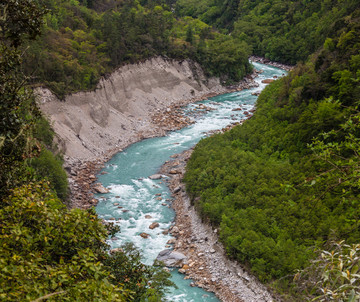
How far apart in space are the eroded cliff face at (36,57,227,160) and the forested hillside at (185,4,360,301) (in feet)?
31.4

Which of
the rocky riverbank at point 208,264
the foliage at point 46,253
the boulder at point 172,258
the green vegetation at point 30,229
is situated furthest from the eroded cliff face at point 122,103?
the foliage at point 46,253

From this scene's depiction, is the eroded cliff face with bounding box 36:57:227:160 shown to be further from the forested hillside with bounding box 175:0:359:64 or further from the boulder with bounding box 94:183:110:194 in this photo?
the forested hillside with bounding box 175:0:359:64

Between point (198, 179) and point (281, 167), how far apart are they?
5.55 meters

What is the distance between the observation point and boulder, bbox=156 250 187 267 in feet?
56.5

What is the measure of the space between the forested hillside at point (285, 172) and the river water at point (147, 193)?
2.61m

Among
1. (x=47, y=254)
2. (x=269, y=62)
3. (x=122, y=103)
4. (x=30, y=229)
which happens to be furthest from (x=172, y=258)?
(x=269, y=62)

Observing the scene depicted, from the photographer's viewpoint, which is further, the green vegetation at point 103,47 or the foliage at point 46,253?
the green vegetation at point 103,47

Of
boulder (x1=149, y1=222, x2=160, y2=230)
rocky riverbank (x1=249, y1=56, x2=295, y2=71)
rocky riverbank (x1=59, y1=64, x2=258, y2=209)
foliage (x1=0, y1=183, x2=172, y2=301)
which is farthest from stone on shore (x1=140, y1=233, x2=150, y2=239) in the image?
rocky riverbank (x1=249, y1=56, x2=295, y2=71)

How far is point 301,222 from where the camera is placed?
52.8ft

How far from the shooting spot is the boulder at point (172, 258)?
1723 cm

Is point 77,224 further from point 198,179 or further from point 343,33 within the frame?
point 343,33

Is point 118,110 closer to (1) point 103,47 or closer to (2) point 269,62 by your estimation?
(1) point 103,47

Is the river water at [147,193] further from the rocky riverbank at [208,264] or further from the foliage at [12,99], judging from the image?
the foliage at [12,99]

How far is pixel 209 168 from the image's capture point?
2308cm
